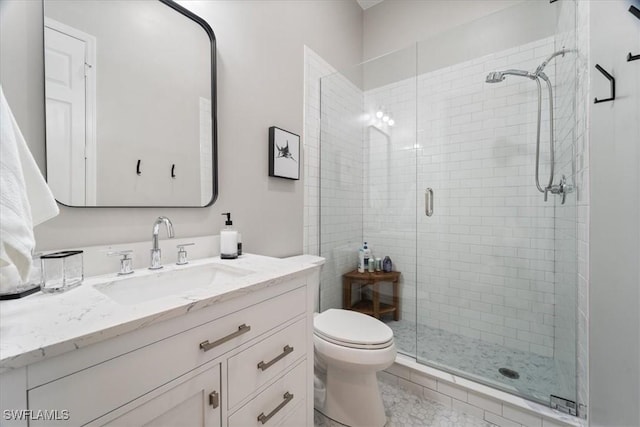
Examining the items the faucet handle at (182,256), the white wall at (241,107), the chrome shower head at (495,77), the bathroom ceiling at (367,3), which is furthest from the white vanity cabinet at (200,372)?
the bathroom ceiling at (367,3)

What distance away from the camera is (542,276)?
1.80 meters

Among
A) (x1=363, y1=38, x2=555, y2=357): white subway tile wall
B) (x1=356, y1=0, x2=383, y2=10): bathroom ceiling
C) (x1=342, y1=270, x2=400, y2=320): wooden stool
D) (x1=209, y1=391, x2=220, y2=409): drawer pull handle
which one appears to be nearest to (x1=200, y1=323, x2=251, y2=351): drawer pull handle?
(x1=209, y1=391, x2=220, y2=409): drawer pull handle

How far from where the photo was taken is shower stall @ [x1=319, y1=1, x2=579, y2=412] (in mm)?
1669

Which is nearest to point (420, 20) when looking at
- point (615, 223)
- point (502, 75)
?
point (502, 75)

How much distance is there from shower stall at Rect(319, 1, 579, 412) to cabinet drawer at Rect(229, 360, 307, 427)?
1096 mm

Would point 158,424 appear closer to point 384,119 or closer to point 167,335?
point 167,335

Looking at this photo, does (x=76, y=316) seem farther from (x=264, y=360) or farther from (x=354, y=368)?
(x=354, y=368)

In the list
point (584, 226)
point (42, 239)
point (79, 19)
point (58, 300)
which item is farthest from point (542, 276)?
point (79, 19)

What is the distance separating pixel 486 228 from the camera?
6.64ft

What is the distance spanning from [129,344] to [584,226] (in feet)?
5.75

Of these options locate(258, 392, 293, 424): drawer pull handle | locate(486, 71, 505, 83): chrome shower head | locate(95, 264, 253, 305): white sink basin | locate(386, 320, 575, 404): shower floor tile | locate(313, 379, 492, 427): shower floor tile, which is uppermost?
locate(486, 71, 505, 83): chrome shower head

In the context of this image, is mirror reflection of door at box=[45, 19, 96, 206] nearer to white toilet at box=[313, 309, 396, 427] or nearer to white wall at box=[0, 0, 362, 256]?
white wall at box=[0, 0, 362, 256]

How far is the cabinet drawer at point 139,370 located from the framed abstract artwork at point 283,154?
1001 mm

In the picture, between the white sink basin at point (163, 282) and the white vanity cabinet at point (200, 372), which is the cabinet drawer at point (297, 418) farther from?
the white sink basin at point (163, 282)
